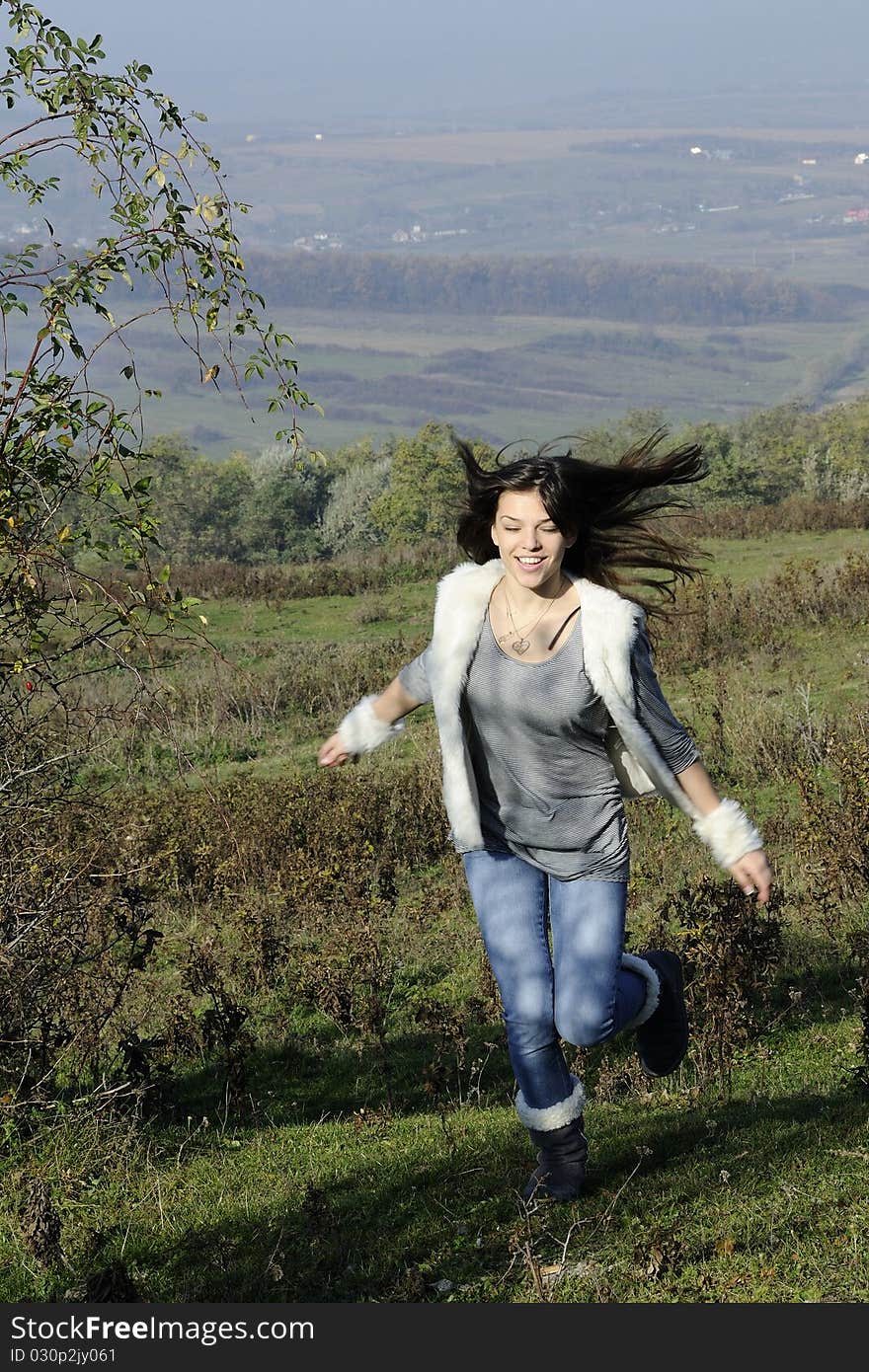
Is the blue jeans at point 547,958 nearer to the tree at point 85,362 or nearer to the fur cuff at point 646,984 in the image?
the fur cuff at point 646,984

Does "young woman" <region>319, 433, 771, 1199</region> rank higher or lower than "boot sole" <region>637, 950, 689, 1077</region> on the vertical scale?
higher

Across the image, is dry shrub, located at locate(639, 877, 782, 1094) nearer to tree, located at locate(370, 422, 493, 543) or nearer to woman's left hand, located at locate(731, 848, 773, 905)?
woman's left hand, located at locate(731, 848, 773, 905)

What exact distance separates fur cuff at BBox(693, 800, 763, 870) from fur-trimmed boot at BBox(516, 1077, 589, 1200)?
2.98 ft

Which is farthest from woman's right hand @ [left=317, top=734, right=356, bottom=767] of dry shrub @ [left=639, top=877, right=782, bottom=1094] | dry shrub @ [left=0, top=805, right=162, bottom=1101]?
dry shrub @ [left=639, top=877, right=782, bottom=1094]

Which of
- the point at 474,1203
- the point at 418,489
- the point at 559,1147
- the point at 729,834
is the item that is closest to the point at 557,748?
the point at 729,834

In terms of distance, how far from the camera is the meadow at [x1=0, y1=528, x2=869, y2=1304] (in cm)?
374

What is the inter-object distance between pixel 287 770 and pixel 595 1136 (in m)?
10.3

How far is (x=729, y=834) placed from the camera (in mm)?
3834

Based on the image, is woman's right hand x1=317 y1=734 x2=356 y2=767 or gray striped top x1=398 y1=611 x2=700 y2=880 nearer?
gray striped top x1=398 y1=611 x2=700 y2=880

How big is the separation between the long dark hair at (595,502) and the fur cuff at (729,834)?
2.20 ft

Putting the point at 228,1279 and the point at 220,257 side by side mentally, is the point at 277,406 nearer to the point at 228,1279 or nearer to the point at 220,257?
the point at 220,257

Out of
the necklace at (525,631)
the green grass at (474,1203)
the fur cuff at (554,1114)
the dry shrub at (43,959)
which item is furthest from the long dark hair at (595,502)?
the dry shrub at (43,959)

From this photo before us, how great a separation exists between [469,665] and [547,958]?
91 centimetres

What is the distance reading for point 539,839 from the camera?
3953mm
